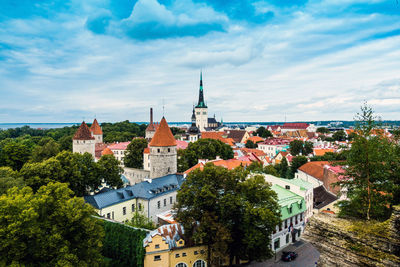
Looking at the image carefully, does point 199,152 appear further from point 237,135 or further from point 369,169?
point 237,135

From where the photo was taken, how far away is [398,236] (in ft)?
22.6

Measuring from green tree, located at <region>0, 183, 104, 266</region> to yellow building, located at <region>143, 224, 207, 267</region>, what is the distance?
13.1 ft

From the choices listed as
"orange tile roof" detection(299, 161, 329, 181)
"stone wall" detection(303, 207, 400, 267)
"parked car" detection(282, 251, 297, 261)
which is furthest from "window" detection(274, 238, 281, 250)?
"stone wall" detection(303, 207, 400, 267)

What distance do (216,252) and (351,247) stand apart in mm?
12958

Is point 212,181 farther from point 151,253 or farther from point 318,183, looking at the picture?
point 318,183

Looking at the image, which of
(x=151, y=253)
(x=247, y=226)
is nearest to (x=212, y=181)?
(x=247, y=226)

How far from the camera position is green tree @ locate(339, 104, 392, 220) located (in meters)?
12.6

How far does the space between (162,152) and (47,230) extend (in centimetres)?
2268

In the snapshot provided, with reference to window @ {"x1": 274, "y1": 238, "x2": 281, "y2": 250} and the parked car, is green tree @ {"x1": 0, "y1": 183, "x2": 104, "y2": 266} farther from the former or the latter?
window @ {"x1": 274, "y1": 238, "x2": 281, "y2": 250}

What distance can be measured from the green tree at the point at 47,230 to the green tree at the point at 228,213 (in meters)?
6.92

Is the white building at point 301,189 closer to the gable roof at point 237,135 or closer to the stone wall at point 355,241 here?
the stone wall at point 355,241

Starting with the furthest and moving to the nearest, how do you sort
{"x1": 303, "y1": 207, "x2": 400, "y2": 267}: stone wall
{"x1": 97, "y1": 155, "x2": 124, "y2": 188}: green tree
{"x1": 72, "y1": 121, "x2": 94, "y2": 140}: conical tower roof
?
{"x1": 72, "y1": 121, "x2": 94, "y2": 140}: conical tower roof
{"x1": 97, "y1": 155, "x2": 124, "y2": 188}: green tree
{"x1": 303, "y1": 207, "x2": 400, "y2": 267}: stone wall

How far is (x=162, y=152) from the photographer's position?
126 ft

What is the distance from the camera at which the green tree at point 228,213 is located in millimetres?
19438
